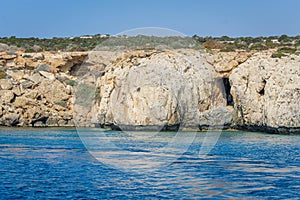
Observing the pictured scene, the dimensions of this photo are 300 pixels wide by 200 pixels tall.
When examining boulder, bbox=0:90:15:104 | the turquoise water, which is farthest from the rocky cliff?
the turquoise water

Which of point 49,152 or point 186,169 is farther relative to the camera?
point 49,152

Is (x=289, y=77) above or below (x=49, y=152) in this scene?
above

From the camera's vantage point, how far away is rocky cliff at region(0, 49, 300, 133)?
42466mm

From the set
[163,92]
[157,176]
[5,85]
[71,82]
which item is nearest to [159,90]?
[163,92]

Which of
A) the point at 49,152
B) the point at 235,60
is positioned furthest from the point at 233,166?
the point at 235,60

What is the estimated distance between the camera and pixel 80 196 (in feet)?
46.4

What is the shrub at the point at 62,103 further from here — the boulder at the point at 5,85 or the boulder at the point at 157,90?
the boulder at the point at 5,85

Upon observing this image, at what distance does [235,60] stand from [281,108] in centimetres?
993

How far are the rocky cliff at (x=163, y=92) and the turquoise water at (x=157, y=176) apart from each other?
52.3 feet

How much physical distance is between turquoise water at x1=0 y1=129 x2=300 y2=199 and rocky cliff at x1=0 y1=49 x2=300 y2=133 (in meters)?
15.9

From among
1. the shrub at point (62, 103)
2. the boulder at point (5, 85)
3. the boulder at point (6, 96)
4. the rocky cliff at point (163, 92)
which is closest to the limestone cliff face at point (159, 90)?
the rocky cliff at point (163, 92)

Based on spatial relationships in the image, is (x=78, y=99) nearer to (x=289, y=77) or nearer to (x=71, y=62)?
(x=71, y=62)

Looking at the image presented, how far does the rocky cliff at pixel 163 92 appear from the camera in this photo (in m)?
42.5

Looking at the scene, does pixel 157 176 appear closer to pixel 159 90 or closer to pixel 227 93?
pixel 159 90
